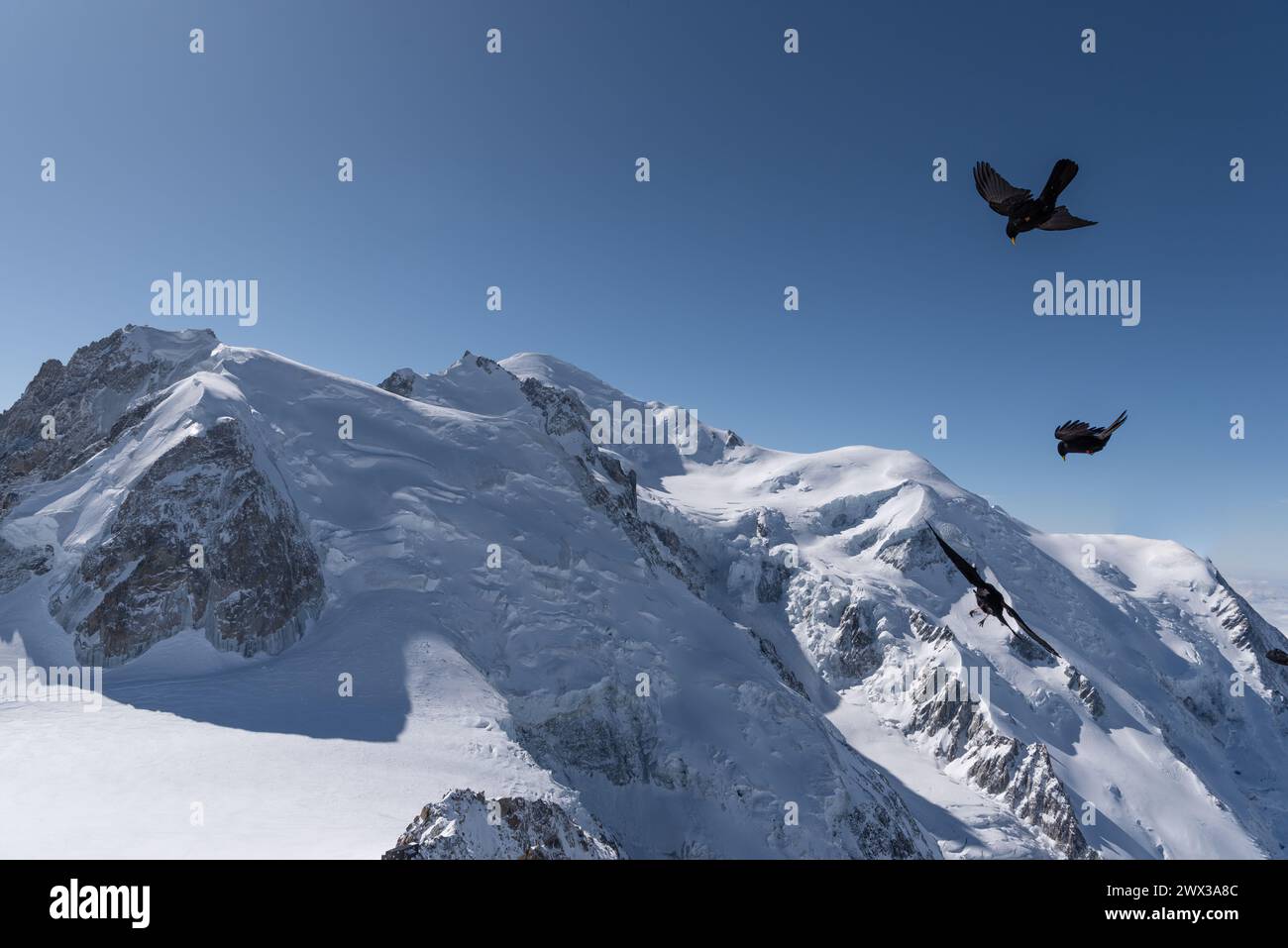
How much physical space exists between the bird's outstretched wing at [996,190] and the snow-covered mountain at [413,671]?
6116 millimetres

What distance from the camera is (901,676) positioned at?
408 feet

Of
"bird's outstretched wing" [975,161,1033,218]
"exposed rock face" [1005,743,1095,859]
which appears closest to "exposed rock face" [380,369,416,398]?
"bird's outstretched wing" [975,161,1033,218]

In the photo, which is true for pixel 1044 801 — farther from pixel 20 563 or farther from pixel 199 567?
pixel 20 563

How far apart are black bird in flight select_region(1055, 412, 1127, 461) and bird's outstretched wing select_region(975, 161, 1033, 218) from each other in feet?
7.95

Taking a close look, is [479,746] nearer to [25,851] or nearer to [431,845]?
[25,851]

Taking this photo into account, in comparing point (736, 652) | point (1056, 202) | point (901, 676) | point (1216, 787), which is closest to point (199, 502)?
point (736, 652)

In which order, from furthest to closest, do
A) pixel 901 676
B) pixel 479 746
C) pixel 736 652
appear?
pixel 901 676, pixel 736 652, pixel 479 746

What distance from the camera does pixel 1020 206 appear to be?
698 cm

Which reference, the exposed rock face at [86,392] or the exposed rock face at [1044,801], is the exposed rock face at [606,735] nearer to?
the exposed rock face at [86,392]

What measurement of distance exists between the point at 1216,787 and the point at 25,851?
180 m

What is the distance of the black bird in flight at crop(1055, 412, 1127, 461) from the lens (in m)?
6.29

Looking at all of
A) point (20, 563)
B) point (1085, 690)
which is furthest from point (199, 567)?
point (1085, 690)

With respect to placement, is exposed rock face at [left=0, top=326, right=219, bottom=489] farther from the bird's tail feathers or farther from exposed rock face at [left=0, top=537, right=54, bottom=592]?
the bird's tail feathers
